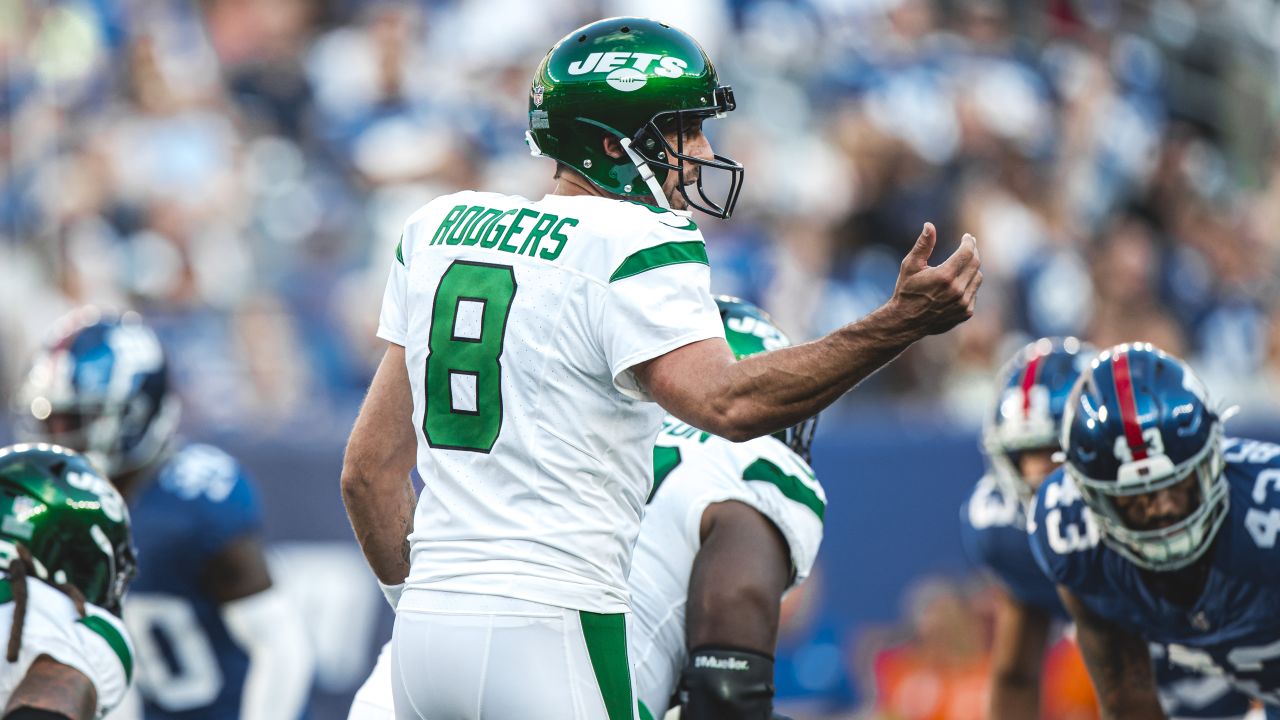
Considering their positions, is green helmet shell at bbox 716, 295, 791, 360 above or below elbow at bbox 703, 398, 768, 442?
above

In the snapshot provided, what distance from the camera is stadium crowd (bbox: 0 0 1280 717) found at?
945 centimetres

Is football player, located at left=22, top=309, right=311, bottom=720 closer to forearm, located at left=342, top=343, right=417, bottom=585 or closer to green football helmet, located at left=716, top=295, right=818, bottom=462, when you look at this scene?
forearm, located at left=342, top=343, right=417, bottom=585

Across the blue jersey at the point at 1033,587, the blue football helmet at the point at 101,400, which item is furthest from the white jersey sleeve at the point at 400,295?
the blue jersey at the point at 1033,587

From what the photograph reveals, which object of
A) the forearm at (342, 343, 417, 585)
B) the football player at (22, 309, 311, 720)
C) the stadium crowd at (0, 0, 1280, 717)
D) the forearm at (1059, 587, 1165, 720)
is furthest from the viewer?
the stadium crowd at (0, 0, 1280, 717)

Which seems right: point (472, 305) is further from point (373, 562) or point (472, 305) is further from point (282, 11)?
point (282, 11)

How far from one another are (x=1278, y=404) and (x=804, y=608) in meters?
2.79

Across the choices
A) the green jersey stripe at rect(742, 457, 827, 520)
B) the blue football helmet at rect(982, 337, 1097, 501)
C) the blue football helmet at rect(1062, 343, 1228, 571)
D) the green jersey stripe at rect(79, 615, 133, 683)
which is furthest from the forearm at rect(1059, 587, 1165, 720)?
the green jersey stripe at rect(79, 615, 133, 683)

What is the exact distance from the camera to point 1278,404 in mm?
8789

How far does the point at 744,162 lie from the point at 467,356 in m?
7.34

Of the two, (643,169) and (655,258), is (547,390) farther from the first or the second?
(643,169)

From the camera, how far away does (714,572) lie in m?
3.58

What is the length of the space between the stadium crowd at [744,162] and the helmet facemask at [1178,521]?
4.05 meters

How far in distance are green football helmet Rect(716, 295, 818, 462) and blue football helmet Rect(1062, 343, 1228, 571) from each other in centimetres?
66

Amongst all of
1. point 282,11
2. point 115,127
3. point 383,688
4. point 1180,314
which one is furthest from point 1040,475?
point 282,11
